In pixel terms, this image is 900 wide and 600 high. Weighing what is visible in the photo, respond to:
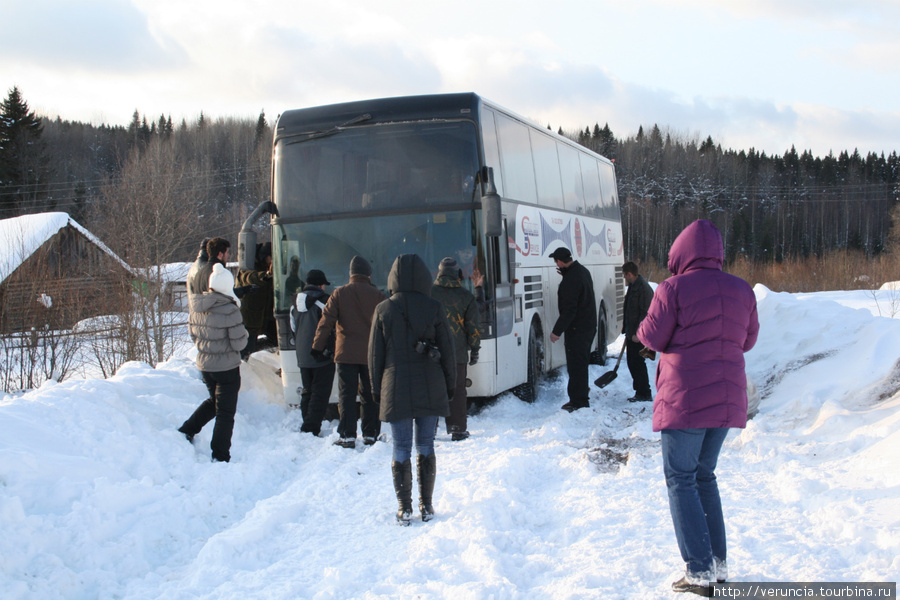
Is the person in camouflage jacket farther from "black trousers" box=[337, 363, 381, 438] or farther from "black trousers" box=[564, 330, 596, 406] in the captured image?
"black trousers" box=[564, 330, 596, 406]

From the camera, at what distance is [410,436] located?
5.29 metres

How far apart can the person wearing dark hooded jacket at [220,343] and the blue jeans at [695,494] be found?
4236 millimetres

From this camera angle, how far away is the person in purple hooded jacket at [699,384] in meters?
3.82

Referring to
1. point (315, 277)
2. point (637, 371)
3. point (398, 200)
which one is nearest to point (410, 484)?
point (315, 277)

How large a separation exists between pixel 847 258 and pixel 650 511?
35.1m

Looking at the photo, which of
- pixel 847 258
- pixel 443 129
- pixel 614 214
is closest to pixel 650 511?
pixel 443 129

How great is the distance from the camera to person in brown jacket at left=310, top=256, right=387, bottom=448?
7.11m

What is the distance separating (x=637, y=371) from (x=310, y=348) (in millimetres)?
4902

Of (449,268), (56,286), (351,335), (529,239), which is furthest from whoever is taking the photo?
(56,286)

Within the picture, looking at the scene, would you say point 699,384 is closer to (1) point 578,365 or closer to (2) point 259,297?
(1) point 578,365

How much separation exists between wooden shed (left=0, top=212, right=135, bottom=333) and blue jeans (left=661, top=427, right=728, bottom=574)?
51.1ft

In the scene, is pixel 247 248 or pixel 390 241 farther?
pixel 247 248

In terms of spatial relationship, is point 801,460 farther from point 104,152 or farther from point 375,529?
point 104,152

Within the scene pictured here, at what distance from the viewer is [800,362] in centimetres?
984
